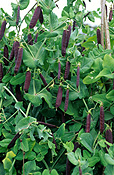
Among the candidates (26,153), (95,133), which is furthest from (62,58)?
(26,153)

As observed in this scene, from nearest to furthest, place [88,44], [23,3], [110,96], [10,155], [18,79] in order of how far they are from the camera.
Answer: [10,155]
[110,96]
[18,79]
[23,3]
[88,44]

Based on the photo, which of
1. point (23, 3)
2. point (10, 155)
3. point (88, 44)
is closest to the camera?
point (10, 155)

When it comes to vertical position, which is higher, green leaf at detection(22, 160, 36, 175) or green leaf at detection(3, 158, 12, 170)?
green leaf at detection(3, 158, 12, 170)

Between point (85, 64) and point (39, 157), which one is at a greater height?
point (85, 64)

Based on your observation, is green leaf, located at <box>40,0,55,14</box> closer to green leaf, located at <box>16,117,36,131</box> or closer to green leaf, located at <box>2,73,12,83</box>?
green leaf, located at <box>2,73,12,83</box>

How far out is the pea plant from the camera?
3.80 ft

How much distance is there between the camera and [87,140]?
1.22m

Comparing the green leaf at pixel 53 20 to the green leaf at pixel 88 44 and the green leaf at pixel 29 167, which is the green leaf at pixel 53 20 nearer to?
the green leaf at pixel 88 44

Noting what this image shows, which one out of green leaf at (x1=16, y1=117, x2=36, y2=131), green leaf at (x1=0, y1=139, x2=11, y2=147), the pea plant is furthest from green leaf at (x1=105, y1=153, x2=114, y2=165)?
green leaf at (x1=0, y1=139, x2=11, y2=147)

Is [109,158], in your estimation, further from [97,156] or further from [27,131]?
[27,131]

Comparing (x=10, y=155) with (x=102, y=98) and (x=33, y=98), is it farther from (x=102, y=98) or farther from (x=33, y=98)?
(x=102, y=98)

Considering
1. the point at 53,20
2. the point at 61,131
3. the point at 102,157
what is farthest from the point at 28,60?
the point at 102,157

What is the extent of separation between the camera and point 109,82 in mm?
1411

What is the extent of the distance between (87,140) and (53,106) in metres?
0.32
